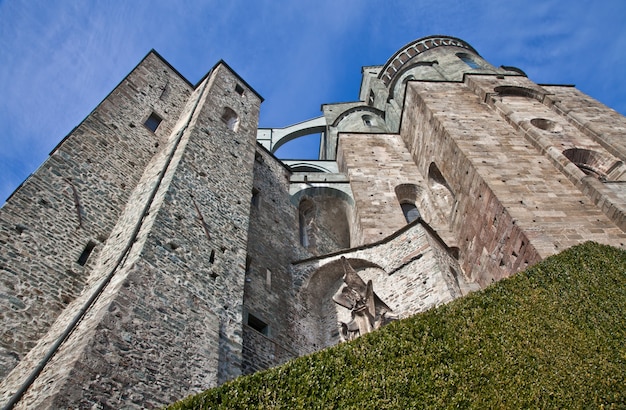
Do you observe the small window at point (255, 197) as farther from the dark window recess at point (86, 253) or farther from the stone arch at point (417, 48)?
the stone arch at point (417, 48)

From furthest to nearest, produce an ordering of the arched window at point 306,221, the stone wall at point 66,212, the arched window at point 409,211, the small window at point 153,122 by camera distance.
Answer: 1. the arched window at point 409,211
2. the arched window at point 306,221
3. the small window at point 153,122
4. the stone wall at point 66,212

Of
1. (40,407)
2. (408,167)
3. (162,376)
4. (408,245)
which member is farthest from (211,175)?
(408,167)

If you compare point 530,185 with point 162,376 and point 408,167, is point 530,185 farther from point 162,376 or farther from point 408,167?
point 162,376

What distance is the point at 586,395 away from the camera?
16.1 feet

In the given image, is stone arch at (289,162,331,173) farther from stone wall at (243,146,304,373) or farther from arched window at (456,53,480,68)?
arched window at (456,53,480,68)

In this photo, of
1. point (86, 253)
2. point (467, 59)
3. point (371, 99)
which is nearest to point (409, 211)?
point (86, 253)

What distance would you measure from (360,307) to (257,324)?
7.18ft

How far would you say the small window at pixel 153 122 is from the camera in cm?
1279

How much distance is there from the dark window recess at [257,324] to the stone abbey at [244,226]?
0.02 m

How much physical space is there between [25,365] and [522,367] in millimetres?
5675

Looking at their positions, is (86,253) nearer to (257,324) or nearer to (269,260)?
(257,324)

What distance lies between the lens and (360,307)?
818 cm

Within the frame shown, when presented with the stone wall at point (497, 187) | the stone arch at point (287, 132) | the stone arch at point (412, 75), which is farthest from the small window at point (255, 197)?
the stone arch at point (287, 132)

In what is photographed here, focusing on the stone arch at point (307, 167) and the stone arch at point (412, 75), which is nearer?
the stone arch at point (307, 167)
